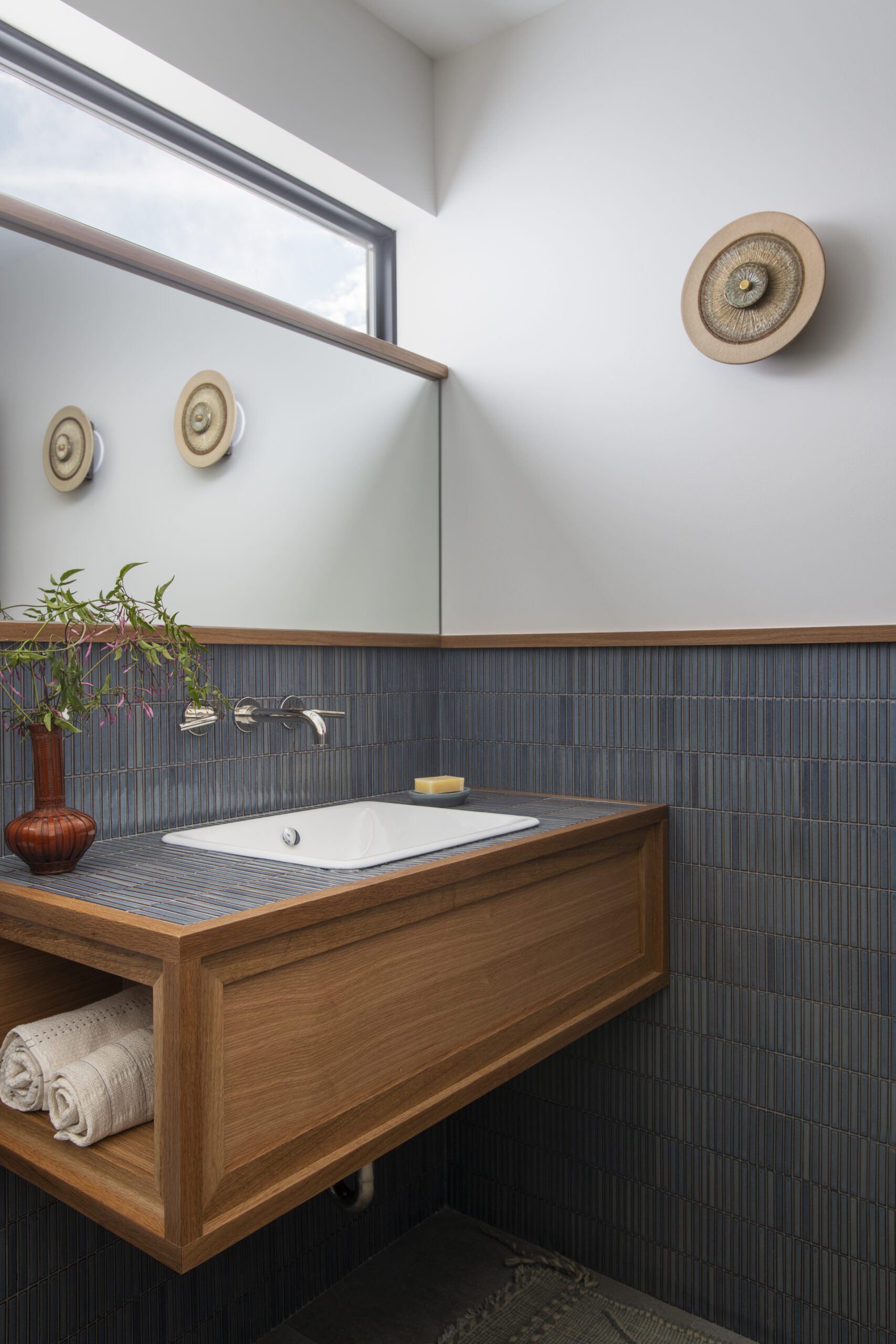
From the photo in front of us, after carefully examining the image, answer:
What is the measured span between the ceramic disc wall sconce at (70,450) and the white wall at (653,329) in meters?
0.94

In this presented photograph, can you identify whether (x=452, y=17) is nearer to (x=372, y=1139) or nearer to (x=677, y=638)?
(x=677, y=638)

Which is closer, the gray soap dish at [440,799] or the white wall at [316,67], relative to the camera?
the white wall at [316,67]

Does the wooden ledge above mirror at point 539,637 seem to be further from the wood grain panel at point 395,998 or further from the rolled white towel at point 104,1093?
the rolled white towel at point 104,1093

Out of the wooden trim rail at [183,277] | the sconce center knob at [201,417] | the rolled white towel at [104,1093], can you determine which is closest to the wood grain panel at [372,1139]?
the rolled white towel at [104,1093]

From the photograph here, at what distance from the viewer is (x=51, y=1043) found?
118 centimetres

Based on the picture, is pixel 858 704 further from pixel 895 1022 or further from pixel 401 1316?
pixel 401 1316

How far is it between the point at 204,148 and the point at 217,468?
76cm

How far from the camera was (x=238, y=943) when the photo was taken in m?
1.03

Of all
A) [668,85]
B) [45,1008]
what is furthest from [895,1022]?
[668,85]

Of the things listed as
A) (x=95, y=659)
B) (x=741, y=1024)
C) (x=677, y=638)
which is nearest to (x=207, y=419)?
(x=95, y=659)

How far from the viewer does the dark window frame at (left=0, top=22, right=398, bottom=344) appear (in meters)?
1.71

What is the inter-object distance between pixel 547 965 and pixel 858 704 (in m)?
0.71

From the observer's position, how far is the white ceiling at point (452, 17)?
2.10 meters

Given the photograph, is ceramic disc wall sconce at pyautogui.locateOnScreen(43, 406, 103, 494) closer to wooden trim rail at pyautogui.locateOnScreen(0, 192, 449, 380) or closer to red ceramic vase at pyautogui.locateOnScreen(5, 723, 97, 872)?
wooden trim rail at pyautogui.locateOnScreen(0, 192, 449, 380)
